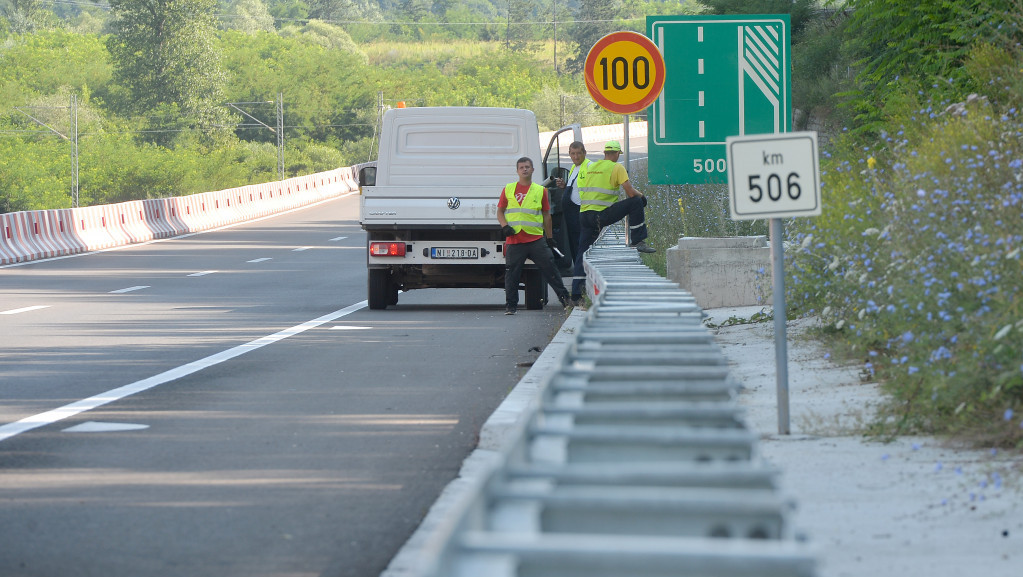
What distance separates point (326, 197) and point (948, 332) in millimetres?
53939

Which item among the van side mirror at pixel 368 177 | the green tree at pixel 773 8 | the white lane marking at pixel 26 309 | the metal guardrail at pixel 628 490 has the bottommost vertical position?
the metal guardrail at pixel 628 490

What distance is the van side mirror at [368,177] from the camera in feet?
63.2

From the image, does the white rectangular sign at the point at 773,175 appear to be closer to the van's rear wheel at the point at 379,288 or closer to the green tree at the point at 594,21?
the van's rear wheel at the point at 379,288

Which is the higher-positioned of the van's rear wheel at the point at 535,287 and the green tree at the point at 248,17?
the green tree at the point at 248,17

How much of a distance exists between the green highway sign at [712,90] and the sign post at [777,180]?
5.90 metres

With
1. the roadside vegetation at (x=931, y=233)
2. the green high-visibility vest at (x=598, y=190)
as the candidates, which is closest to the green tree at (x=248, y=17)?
the green high-visibility vest at (x=598, y=190)

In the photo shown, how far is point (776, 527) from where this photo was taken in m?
3.39

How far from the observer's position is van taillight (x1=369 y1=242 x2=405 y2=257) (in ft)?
57.9

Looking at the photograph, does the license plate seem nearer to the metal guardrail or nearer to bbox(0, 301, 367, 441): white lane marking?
bbox(0, 301, 367, 441): white lane marking

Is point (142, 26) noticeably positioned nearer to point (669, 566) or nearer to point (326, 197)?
point (326, 197)

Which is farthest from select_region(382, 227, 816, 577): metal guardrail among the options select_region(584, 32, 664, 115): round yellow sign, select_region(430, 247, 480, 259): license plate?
select_region(430, 247, 480, 259): license plate

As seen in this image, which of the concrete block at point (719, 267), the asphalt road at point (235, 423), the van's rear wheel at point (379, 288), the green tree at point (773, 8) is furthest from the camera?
the green tree at point (773, 8)

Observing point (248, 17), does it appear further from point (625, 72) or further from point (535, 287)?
point (625, 72)

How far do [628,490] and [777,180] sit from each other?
4463 millimetres
